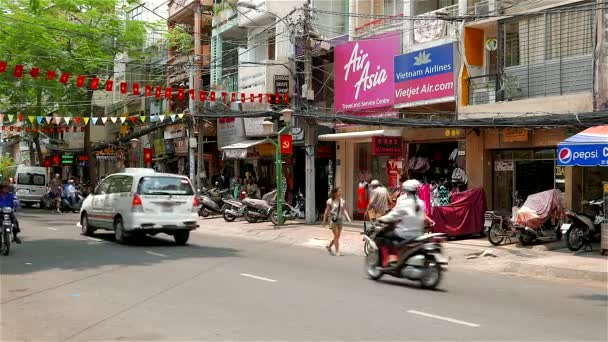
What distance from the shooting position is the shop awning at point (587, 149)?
13.6 metres

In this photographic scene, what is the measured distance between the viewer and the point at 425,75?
20562 mm

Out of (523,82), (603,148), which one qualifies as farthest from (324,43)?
(603,148)

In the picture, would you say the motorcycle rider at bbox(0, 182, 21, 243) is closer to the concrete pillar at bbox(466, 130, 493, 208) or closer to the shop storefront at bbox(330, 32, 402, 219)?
the shop storefront at bbox(330, 32, 402, 219)

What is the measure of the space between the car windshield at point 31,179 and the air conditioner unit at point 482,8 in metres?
28.3

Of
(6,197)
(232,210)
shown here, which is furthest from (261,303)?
(232,210)

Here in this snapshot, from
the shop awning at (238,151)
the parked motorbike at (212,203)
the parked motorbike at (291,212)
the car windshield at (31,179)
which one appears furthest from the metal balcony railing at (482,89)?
the car windshield at (31,179)

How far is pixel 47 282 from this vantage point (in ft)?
34.5

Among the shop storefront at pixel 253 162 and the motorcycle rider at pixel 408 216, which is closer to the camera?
the motorcycle rider at pixel 408 216

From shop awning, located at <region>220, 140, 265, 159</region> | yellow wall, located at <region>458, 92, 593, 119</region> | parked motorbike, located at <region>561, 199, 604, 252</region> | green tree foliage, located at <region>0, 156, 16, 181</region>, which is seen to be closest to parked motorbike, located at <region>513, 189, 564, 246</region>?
parked motorbike, located at <region>561, 199, 604, 252</region>

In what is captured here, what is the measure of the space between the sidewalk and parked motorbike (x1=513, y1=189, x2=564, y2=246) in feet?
0.92

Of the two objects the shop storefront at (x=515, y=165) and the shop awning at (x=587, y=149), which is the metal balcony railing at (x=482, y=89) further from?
the shop awning at (x=587, y=149)

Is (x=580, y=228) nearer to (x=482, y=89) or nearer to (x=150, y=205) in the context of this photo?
(x=482, y=89)

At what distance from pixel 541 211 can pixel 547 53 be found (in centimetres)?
462

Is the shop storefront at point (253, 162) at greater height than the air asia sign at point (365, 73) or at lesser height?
lesser
